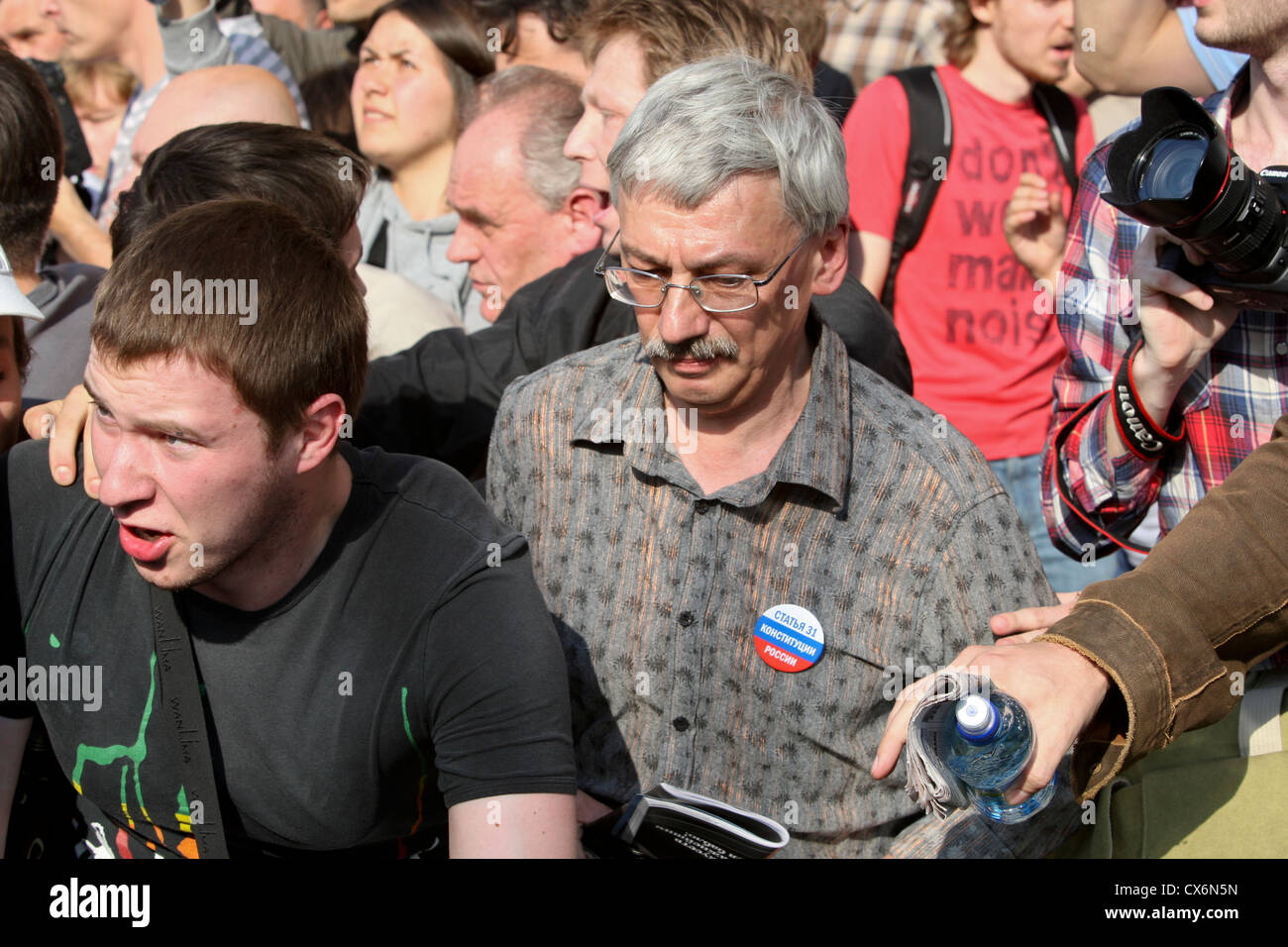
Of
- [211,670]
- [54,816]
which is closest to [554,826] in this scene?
[211,670]

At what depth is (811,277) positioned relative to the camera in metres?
2.49

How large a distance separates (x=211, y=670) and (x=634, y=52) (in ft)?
6.20

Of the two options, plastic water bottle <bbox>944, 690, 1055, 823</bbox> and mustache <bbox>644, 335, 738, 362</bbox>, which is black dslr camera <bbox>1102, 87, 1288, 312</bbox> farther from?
plastic water bottle <bbox>944, 690, 1055, 823</bbox>

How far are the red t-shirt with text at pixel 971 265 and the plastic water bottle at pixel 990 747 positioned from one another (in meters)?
2.68

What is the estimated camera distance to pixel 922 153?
4.01m

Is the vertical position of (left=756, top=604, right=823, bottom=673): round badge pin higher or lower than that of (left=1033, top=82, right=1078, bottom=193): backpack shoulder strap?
lower

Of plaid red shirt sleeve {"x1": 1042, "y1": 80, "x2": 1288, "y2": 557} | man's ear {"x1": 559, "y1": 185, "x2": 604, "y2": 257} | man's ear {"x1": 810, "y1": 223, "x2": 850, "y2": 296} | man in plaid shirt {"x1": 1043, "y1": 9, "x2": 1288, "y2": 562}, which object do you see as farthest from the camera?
man's ear {"x1": 559, "y1": 185, "x2": 604, "y2": 257}

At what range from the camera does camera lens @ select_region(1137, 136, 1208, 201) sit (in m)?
2.02

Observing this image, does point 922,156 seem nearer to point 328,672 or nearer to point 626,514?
point 626,514

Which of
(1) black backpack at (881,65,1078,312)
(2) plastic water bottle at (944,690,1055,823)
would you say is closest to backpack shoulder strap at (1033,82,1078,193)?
(1) black backpack at (881,65,1078,312)

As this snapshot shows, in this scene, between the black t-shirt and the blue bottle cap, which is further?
the black t-shirt

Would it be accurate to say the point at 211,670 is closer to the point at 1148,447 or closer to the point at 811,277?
the point at 811,277

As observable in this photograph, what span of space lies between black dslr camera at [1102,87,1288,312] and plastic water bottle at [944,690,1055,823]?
2.97 ft

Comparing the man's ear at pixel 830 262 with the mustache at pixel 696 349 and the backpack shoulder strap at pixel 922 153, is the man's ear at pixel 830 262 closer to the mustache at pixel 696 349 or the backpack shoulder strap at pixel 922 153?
the mustache at pixel 696 349
